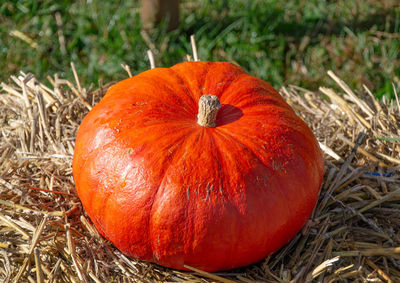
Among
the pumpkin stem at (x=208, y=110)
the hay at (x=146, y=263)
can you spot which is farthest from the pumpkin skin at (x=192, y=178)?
the hay at (x=146, y=263)

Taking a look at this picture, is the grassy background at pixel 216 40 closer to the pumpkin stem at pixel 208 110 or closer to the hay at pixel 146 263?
the hay at pixel 146 263

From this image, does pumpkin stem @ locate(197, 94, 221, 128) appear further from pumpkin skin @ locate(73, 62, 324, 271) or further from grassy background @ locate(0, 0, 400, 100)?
grassy background @ locate(0, 0, 400, 100)

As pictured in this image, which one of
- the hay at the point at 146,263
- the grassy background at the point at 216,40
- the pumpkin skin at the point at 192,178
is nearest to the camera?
the pumpkin skin at the point at 192,178

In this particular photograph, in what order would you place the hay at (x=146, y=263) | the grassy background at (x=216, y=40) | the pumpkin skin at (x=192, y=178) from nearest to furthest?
the pumpkin skin at (x=192, y=178), the hay at (x=146, y=263), the grassy background at (x=216, y=40)

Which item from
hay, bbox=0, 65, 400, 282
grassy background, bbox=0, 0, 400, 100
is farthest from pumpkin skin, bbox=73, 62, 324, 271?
grassy background, bbox=0, 0, 400, 100

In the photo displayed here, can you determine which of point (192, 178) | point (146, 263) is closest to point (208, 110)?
point (192, 178)

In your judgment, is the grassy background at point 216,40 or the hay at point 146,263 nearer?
the hay at point 146,263

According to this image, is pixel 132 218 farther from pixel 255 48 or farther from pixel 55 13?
pixel 55 13

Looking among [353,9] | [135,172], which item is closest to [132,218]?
[135,172]
